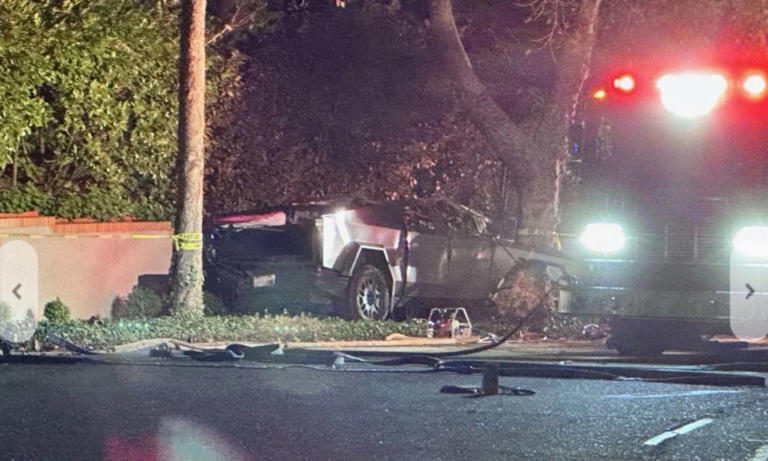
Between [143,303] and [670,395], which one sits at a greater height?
[143,303]

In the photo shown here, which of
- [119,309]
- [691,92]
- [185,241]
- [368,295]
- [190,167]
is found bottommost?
[119,309]

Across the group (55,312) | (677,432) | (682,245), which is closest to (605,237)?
(682,245)

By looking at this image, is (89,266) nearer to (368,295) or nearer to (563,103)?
(368,295)

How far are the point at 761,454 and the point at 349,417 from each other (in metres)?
2.57

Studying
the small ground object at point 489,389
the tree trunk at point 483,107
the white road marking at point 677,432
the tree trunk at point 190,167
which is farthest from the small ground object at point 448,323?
the white road marking at point 677,432

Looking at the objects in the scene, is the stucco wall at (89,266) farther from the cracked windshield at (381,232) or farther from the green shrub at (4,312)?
the green shrub at (4,312)

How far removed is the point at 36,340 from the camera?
14.6 m

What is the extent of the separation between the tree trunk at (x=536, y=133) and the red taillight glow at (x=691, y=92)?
7766mm

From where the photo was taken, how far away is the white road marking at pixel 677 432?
26.7 ft

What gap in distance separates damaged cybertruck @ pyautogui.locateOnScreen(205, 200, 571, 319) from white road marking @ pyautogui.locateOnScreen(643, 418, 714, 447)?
774 cm

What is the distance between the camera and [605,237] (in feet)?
43.3

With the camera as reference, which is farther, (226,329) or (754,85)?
(226,329)

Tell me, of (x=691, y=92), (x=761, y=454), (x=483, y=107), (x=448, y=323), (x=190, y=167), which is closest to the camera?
(x=761, y=454)

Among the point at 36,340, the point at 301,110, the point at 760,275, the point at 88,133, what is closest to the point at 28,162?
the point at 88,133
